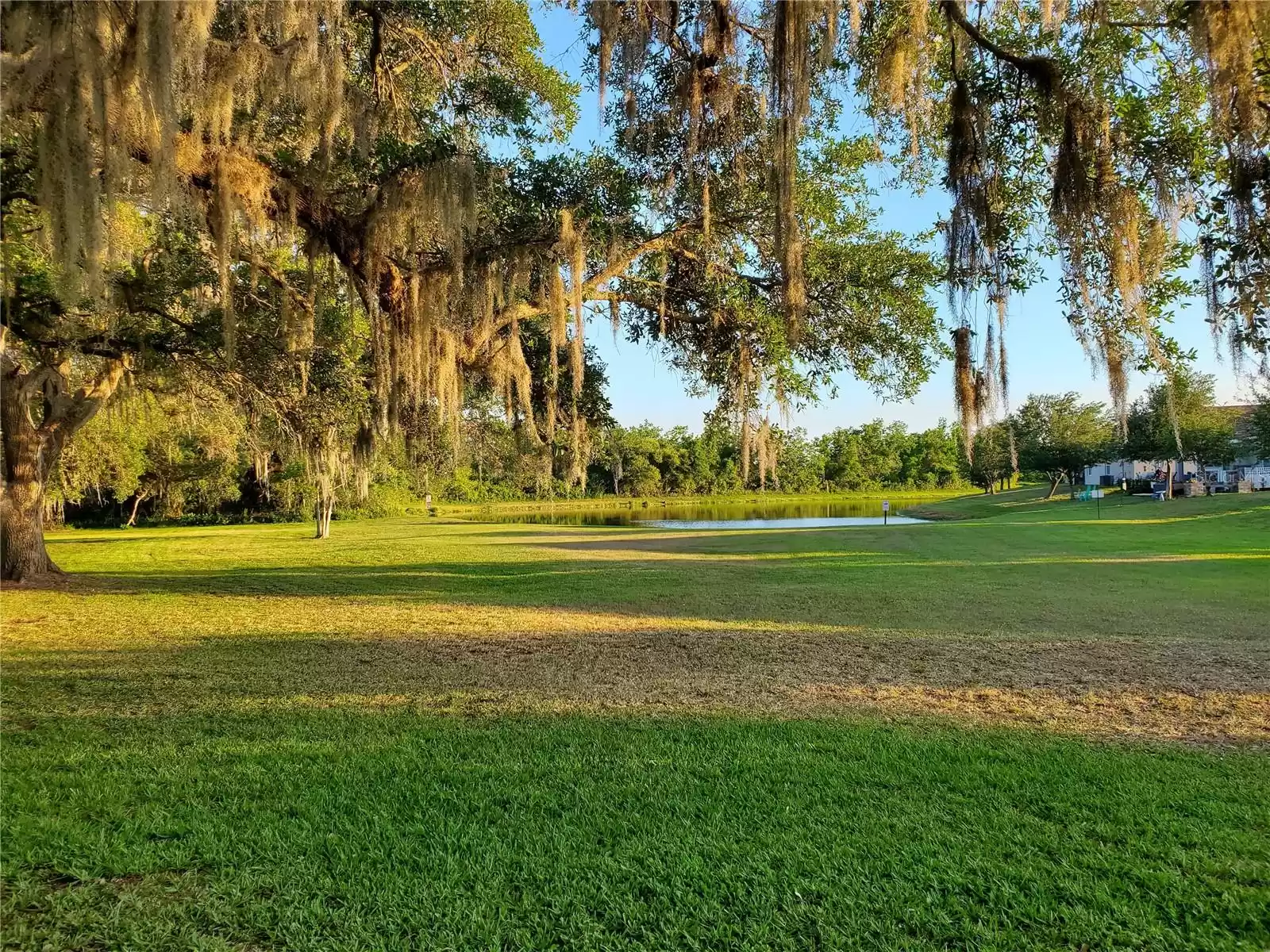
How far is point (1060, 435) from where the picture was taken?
42.0 metres

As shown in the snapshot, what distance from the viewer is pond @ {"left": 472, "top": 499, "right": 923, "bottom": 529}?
34.7 m

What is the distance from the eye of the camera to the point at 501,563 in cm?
1461

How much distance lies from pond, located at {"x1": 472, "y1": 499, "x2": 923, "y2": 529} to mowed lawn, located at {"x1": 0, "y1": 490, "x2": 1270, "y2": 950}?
83.7 feet

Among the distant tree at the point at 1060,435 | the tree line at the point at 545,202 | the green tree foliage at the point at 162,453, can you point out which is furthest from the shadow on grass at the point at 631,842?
the distant tree at the point at 1060,435

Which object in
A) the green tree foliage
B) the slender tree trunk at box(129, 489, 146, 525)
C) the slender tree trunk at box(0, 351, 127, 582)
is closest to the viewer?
the slender tree trunk at box(0, 351, 127, 582)

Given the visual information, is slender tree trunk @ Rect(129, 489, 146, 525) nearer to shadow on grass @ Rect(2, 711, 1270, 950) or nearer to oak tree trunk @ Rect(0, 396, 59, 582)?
oak tree trunk @ Rect(0, 396, 59, 582)

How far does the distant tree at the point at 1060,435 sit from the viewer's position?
41.2 m

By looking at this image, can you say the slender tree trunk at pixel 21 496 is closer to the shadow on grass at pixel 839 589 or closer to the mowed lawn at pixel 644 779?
the shadow on grass at pixel 839 589

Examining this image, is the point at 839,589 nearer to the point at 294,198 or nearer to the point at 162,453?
Answer: the point at 294,198

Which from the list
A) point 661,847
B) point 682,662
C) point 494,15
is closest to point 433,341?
point 494,15

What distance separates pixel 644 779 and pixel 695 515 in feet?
133

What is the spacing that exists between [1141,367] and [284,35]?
6.26 m

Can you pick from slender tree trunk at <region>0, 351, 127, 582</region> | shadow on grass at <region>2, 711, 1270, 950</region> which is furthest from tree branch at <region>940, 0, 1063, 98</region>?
slender tree trunk at <region>0, 351, 127, 582</region>

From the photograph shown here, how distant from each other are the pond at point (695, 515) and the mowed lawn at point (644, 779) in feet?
83.7
